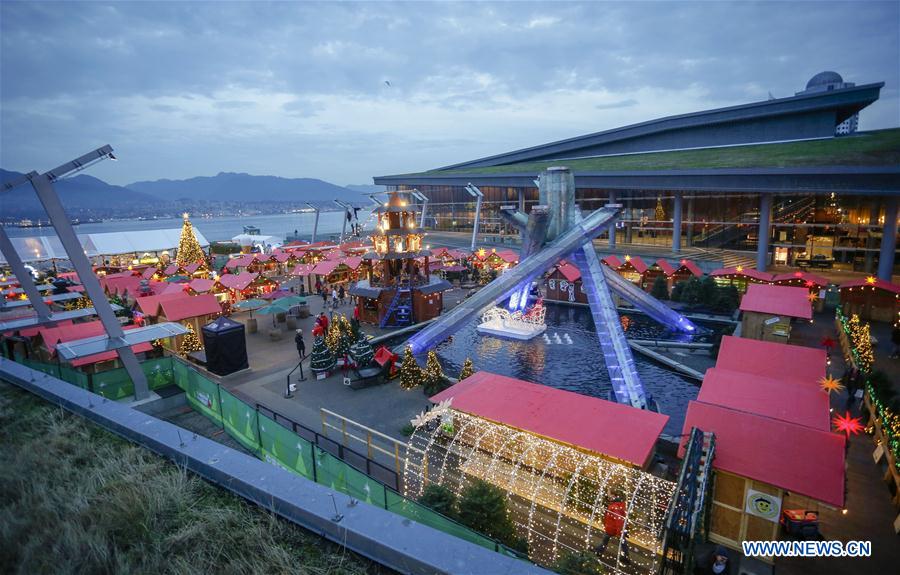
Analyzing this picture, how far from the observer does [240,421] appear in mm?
12109

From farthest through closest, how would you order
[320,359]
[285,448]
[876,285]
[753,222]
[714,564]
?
[753,222], [876,285], [320,359], [285,448], [714,564]

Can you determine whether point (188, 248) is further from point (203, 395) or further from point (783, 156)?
point (783, 156)

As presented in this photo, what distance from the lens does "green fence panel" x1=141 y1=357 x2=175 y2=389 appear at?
1576 centimetres

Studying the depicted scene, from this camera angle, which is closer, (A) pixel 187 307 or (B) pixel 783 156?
(A) pixel 187 307

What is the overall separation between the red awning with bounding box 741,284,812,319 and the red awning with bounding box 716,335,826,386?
5585mm

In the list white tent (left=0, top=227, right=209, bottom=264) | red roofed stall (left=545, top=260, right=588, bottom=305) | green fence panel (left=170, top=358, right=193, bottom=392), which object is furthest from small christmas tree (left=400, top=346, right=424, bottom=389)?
white tent (left=0, top=227, right=209, bottom=264)

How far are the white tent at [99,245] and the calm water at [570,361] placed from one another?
43217 mm

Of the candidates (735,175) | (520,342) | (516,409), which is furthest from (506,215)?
(735,175)

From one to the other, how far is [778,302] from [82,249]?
26.9m

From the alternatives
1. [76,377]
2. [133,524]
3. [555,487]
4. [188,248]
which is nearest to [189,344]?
[76,377]

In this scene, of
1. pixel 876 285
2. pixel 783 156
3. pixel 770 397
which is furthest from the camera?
pixel 783 156

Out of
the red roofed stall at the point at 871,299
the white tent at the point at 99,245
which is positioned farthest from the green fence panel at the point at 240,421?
the white tent at the point at 99,245

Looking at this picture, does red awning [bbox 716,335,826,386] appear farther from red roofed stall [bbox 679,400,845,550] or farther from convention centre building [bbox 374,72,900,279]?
convention centre building [bbox 374,72,900,279]

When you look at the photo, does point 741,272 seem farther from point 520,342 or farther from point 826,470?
point 826,470
